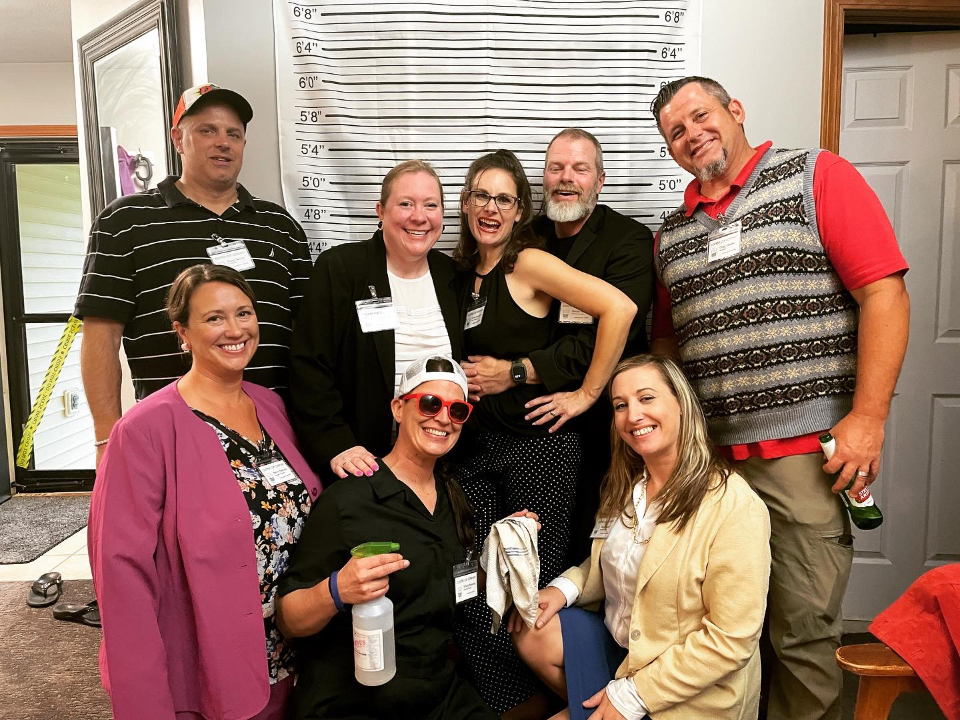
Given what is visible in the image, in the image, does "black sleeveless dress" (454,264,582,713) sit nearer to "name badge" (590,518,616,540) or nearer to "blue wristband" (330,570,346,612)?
"name badge" (590,518,616,540)

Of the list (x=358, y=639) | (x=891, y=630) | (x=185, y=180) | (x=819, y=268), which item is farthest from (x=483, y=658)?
(x=185, y=180)

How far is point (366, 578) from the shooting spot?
157 centimetres

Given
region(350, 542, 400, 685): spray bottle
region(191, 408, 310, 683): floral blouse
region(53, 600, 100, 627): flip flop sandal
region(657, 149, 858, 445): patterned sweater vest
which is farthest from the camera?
region(53, 600, 100, 627): flip flop sandal

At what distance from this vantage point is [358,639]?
5.12 ft

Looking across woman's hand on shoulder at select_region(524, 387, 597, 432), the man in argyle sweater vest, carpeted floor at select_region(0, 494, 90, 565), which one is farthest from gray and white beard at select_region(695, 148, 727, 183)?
carpeted floor at select_region(0, 494, 90, 565)

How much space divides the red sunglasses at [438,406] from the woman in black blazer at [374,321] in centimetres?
34

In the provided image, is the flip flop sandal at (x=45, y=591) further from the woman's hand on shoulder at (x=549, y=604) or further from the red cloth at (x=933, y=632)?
the red cloth at (x=933, y=632)

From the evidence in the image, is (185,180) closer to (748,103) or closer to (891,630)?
(748,103)

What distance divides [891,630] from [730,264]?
102cm

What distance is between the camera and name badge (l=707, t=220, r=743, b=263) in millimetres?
1940

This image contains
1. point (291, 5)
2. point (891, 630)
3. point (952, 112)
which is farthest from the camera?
point (952, 112)

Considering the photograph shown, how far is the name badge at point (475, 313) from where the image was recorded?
2143mm

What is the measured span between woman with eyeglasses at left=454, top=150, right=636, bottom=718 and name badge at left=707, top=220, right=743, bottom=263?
29cm

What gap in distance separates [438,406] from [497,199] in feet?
2.43
